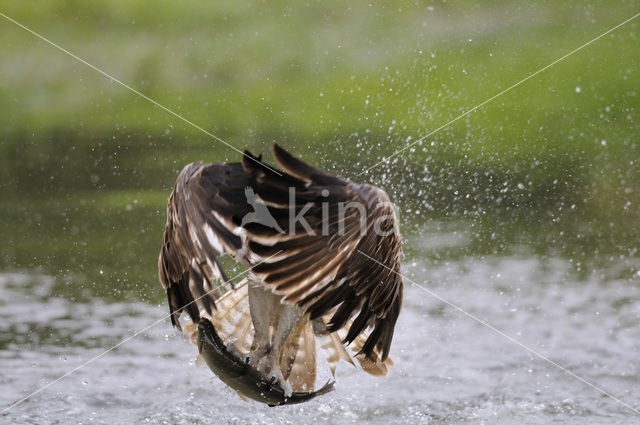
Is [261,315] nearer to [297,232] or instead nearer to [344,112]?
[297,232]

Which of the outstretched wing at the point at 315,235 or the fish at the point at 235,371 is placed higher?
the outstretched wing at the point at 315,235

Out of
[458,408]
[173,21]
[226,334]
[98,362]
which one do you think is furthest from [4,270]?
[173,21]

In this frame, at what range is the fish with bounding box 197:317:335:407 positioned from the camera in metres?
5.41

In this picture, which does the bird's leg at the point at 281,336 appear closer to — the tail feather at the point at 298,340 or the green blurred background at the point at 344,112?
the tail feather at the point at 298,340

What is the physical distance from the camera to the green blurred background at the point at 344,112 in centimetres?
1067

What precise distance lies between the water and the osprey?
34.2 inches

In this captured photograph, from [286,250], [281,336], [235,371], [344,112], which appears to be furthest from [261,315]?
[344,112]

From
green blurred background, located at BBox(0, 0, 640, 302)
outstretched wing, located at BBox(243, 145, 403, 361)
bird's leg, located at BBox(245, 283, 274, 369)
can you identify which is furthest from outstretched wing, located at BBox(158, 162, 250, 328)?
green blurred background, located at BBox(0, 0, 640, 302)

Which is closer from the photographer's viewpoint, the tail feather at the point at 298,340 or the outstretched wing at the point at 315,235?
the outstretched wing at the point at 315,235

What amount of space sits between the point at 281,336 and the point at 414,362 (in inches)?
73.4

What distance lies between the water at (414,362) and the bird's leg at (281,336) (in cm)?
104

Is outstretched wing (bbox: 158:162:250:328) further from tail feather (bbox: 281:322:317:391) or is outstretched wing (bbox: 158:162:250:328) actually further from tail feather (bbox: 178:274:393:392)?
tail feather (bbox: 281:322:317:391)

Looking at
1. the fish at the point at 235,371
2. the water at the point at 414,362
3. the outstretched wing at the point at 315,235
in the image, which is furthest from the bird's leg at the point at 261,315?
the water at the point at 414,362

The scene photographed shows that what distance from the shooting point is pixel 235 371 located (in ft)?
17.7
